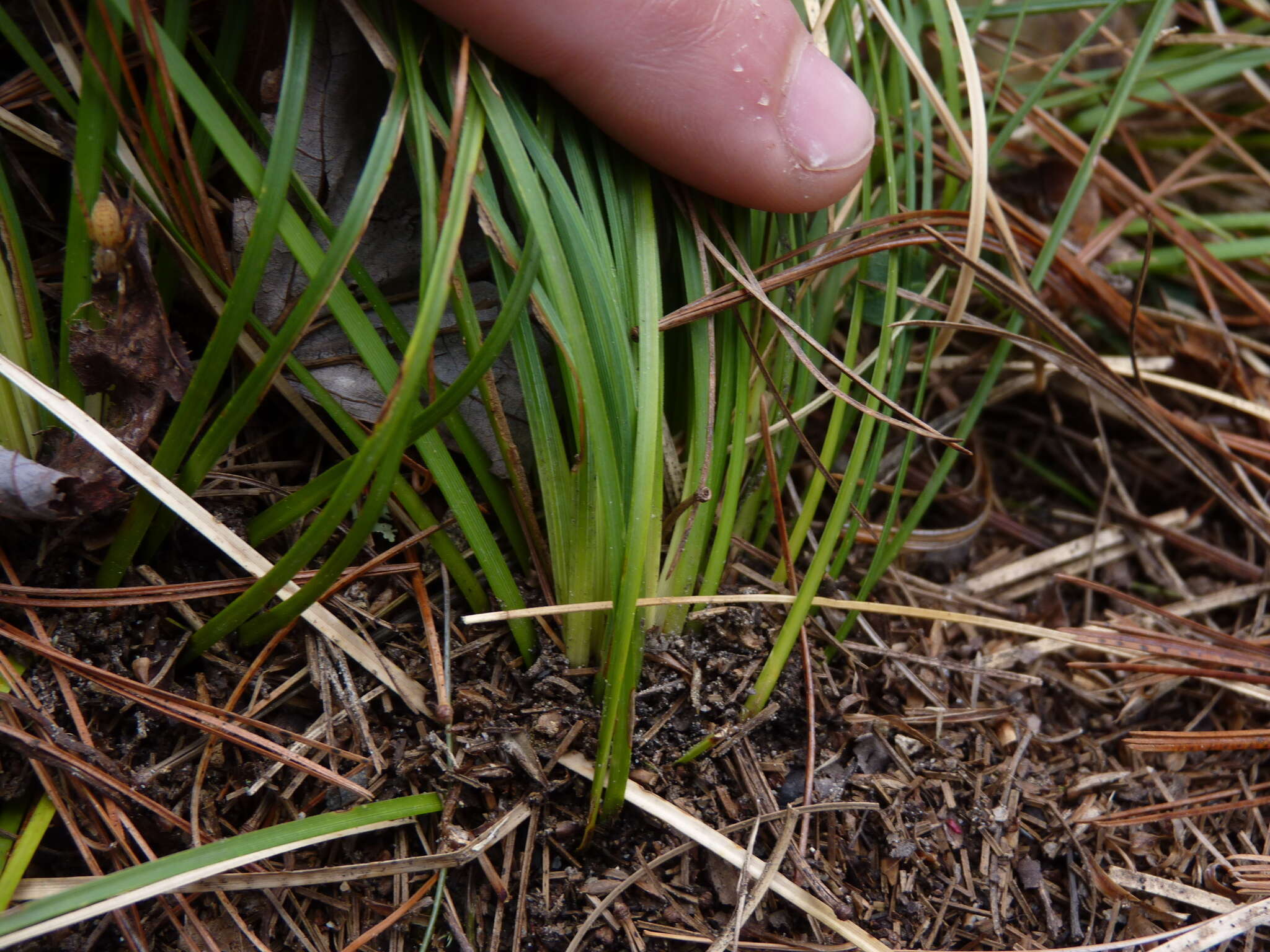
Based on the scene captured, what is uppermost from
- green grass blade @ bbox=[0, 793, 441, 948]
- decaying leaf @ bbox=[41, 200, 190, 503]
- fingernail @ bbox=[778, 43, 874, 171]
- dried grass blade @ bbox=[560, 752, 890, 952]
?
fingernail @ bbox=[778, 43, 874, 171]

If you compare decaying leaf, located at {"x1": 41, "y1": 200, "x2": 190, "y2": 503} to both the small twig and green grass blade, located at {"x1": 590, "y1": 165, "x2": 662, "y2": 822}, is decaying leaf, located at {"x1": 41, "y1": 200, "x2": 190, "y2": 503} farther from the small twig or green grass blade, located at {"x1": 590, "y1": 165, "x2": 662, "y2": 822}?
green grass blade, located at {"x1": 590, "y1": 165, "x2": 662, "y2": 822}

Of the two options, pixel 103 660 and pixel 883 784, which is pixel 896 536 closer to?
pixel 883 784

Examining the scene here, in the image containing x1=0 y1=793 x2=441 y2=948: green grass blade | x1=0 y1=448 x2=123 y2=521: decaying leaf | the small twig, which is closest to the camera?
x1=0 y1=793 x2=441 y2=948: green grass blade

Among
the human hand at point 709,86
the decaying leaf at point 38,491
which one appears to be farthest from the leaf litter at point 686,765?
the human hand at point 709,86

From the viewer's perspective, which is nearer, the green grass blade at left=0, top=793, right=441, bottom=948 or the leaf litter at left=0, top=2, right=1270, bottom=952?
the green grass blade at left=0, top=793, right=441, bottom=948

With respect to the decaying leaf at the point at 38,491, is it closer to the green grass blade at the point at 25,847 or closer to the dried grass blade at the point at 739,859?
the green grass blade at the point at 25,847

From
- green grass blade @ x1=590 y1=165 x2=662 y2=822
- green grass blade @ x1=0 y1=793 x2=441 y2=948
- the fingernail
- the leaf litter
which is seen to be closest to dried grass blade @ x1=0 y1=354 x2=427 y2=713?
the leaf litter

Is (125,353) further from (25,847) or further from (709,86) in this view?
(709,86)

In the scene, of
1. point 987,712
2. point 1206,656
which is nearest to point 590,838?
point 987,712

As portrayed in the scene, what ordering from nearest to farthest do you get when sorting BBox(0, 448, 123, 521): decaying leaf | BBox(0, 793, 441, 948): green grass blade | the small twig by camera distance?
BBox(0, 793, 441, 948): green grass blade → BBox(0, 448, 123, 521): decaying leaf → the small twig

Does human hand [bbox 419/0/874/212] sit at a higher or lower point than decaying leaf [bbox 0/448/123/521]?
higher
